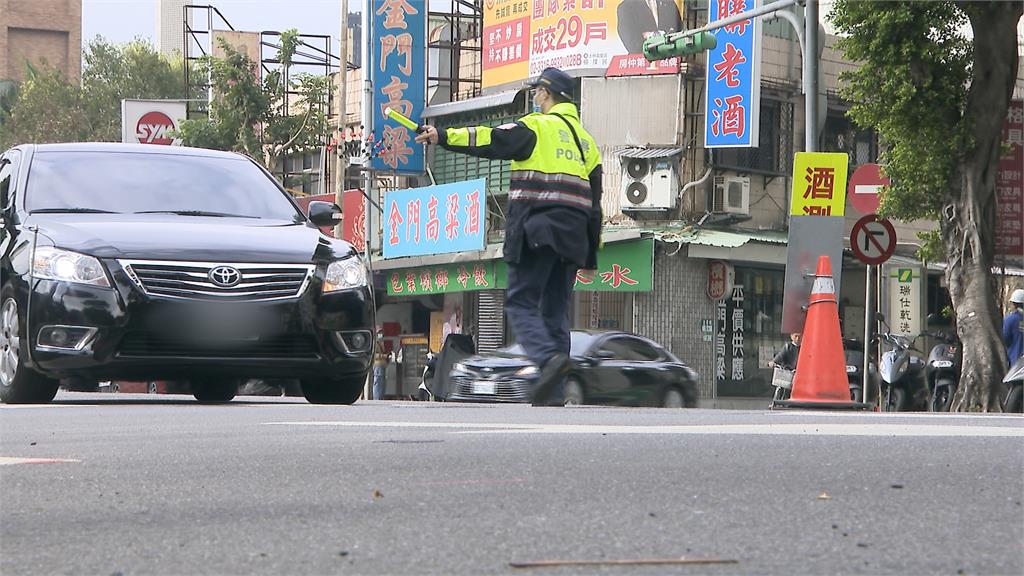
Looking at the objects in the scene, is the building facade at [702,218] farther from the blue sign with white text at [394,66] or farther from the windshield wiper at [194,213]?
the windshield wiper at [194,213]

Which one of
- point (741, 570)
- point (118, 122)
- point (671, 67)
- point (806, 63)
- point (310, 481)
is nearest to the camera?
point (741, 570)

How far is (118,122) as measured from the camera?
64000 mm

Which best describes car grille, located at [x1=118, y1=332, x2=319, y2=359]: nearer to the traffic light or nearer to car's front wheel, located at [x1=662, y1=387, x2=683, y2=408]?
car's front wheel, located at [x1=662, y1=387, x2=683, y2=408]

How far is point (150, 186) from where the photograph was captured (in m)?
10.9

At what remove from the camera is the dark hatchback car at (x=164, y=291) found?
381 inches

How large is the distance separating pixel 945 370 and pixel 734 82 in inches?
367

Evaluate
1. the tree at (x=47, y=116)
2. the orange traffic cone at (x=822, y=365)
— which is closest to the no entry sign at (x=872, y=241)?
the orange traffic cone at (x=822, y=365)

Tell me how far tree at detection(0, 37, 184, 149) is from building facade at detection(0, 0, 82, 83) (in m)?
15.0

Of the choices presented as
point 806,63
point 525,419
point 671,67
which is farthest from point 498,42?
point 525,419

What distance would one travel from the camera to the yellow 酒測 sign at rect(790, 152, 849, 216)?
57.3ft

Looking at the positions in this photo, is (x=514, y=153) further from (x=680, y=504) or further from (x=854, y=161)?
(x=854, y=161)

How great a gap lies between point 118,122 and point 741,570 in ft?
204

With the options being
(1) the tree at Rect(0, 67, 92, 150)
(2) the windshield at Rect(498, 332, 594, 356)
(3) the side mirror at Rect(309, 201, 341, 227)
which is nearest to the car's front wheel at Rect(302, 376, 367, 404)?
(3) the side mirror at Rect(309, 201, 341, 227)

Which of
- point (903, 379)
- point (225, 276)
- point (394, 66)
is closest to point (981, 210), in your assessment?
point (903, 379)
